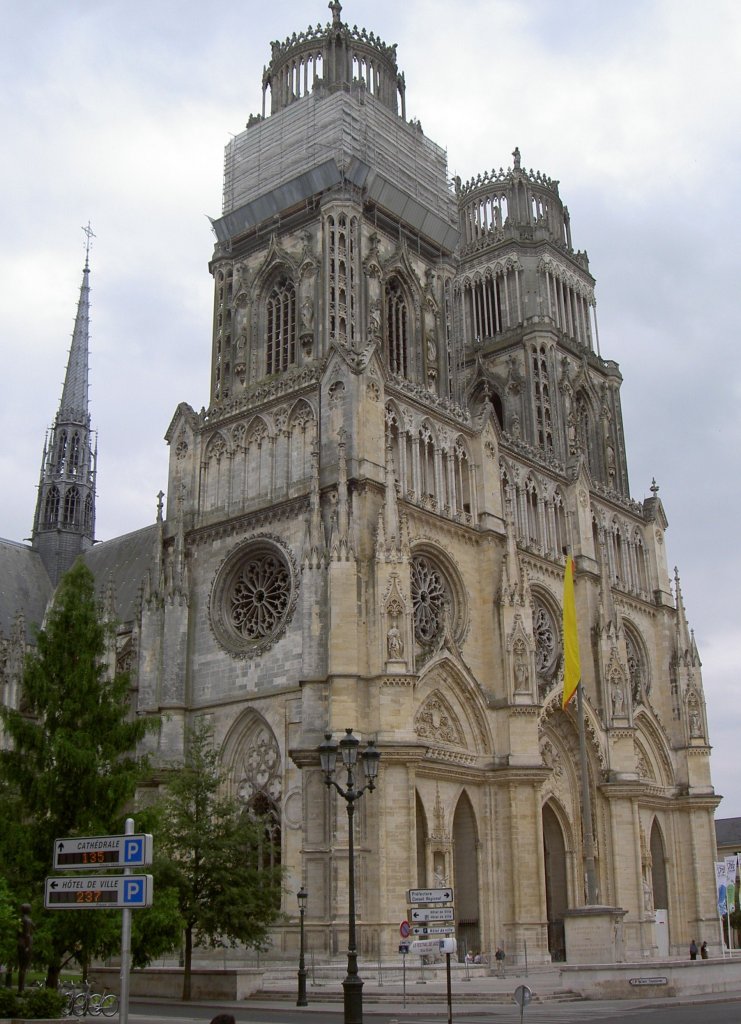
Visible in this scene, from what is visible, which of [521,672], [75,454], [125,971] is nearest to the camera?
[125,971]

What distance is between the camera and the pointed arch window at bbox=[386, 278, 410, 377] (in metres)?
47.9

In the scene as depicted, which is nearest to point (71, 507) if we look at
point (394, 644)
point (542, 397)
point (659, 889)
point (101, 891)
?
point (542, 397)

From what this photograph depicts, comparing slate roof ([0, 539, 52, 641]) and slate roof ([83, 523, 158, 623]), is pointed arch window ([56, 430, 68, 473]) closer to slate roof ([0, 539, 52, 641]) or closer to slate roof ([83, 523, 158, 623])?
slate roof ([0, 539, 52, 641])

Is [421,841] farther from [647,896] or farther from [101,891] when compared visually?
[101,891]

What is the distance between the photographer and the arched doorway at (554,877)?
143 feet

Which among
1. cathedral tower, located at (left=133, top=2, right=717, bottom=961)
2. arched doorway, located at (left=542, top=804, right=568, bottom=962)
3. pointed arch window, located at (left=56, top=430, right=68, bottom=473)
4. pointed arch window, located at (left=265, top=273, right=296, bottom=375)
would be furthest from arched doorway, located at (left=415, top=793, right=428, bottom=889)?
pointed arch window, located at (left=56, top=430, right=68, bottom=473)

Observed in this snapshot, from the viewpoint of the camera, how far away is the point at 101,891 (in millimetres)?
13930

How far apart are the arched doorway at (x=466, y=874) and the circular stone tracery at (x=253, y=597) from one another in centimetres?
911

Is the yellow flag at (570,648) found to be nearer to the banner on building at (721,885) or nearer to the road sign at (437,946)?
the road sign at (437,946)

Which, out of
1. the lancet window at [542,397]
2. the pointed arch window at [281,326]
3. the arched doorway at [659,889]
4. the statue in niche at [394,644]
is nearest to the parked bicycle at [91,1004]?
the statue in niche at [394,644]

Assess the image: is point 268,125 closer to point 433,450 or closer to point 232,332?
point 232,332

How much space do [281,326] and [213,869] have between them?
2428 cm

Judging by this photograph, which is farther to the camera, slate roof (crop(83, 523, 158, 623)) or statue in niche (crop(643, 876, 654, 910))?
slate roof (crop(83, 523, 158, 623))

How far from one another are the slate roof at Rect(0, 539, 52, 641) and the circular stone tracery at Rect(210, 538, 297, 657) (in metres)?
18.5
